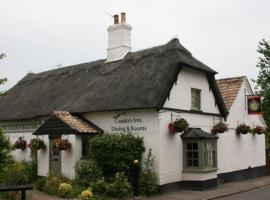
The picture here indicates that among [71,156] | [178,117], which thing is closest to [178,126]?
[178,117]

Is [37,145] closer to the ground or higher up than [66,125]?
closer to the ground

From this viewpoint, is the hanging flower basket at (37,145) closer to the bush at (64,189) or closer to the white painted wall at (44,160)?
the white painted wall at (44,160)

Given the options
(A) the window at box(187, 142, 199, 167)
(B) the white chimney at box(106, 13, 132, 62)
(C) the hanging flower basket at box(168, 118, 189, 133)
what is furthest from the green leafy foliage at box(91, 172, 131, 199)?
(B) the white chimney at box(106, 13, 132, 62)

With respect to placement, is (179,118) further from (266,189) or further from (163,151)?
(266,189)

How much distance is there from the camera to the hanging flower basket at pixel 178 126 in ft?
57.1

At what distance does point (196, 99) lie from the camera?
66.2ft

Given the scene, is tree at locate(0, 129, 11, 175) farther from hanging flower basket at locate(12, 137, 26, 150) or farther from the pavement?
hanging flower basket at locate(12, 137, 26, 150)

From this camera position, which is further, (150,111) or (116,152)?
(150,111)

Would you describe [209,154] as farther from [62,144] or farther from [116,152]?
[62,144]

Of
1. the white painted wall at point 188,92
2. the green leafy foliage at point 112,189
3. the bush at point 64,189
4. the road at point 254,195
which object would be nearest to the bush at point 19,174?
the bush at point 64,189

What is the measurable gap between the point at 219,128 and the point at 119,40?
22.0ft

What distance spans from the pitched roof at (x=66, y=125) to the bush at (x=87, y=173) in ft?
4.71

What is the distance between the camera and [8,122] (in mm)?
23875

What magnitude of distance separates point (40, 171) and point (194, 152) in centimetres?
693
